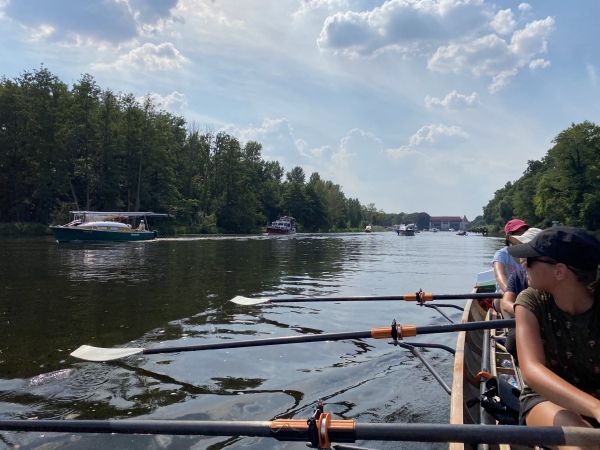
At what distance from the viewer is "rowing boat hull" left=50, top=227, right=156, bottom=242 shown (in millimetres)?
34000

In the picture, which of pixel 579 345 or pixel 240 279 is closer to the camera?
pixel 579 345

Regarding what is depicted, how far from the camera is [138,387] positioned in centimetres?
572

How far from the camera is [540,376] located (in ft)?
8.11

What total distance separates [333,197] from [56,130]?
83.5m

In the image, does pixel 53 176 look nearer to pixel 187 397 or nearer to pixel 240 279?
pixel 240 279

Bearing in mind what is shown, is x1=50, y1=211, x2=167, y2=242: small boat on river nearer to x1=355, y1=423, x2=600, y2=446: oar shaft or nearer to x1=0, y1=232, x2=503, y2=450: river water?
x1=0, y1=232, x2=503, y2=450: river water

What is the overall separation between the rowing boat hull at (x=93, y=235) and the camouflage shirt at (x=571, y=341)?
36120 mm

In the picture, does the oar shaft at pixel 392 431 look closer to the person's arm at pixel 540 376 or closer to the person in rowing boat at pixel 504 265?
the person's arm at pixel 540 376

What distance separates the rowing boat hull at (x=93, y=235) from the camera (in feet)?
112

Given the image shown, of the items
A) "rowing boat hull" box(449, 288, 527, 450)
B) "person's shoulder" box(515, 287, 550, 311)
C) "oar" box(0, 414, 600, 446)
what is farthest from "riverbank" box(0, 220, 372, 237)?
"person's shoulder" box(515, 287, 550, 311)

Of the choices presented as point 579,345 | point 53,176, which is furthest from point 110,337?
point 53,176

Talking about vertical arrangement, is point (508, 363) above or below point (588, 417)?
below

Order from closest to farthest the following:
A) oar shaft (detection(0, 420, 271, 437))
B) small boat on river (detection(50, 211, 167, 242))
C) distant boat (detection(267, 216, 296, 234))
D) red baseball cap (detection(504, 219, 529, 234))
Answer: oar shaft (detection(0, 420, 271, 437))
red baseball cap (detection(504, 219, 529, 234))
small boat on river (detection(50, 211, 167, 242))
distant boat (detection(267, 216, 296, 234))

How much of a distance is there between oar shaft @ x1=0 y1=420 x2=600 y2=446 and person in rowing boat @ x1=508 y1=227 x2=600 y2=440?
0.43 metres
